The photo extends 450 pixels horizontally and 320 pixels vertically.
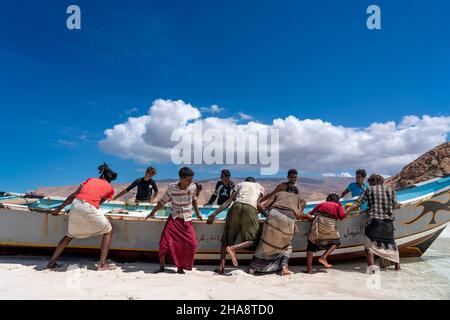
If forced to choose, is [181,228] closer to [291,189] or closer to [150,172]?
[291,189]

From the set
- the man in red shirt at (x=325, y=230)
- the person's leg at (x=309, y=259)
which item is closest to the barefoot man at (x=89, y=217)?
the person's leg at (x=309, y=259)

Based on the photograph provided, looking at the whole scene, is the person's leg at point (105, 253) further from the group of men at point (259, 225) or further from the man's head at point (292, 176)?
the man's head at point (292, 176)

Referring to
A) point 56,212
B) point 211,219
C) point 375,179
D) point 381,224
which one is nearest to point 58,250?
point 56,212

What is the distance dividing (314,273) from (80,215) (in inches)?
149

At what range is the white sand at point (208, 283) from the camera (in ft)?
12.2

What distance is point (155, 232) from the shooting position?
5.73 meters

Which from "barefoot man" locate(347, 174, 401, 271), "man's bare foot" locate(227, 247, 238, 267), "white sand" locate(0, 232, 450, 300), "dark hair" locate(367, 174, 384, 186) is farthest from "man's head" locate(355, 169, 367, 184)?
"man's bare foot" locate(227, 247, 238, 267)

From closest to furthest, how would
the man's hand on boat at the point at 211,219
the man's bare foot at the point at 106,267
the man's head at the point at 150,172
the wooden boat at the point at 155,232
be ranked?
the man's bare foot at the point at 106,267
the man's hand on boat at the point at 211,219
the wooden boat at the point at 155,232
the man's head at the point at 150,172

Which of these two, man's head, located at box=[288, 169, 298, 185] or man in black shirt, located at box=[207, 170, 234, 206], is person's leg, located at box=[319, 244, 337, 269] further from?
man in black shirt, located at box=[207, 170, 234, 206]

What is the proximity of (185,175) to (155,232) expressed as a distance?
1382 millimetres

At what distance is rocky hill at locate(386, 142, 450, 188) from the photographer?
2575 centimetres

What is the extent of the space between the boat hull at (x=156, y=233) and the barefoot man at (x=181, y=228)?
55 cm
